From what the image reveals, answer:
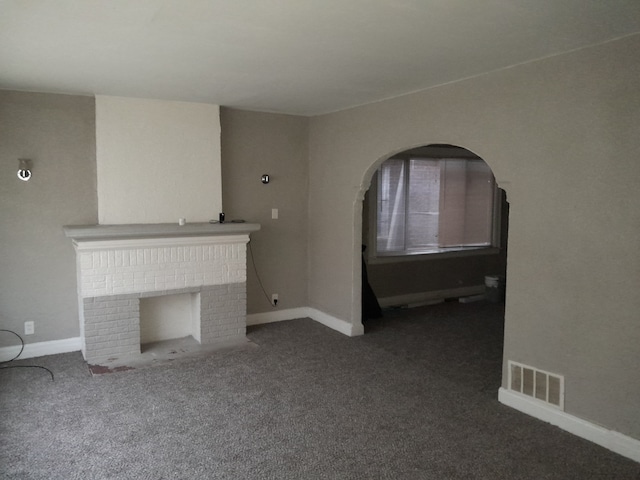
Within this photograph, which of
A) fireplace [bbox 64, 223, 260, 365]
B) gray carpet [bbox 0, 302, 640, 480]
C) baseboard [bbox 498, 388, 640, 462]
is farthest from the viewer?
fireplace [bbox 64, 223, 260, 365]

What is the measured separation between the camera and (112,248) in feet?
13.7

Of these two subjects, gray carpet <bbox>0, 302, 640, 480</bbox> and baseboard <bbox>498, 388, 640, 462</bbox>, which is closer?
gray carpet <bbox>0, 302, 640, 480</bbox>

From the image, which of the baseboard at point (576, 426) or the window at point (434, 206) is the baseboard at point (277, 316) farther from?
the baseboard at point (576, 426)

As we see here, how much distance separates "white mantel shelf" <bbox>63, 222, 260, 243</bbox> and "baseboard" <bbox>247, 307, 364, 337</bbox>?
43.5 inches

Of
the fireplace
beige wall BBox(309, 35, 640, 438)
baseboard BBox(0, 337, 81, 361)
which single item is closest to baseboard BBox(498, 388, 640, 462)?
beige wall BBox(309, 35, 640, 438)

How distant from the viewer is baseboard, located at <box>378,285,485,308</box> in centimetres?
636

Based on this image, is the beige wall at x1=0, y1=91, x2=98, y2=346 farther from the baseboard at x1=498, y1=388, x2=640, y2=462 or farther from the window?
the baseboard at x1=498, y1=388, x2=640, y2=462

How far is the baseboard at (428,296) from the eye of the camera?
6362 mm

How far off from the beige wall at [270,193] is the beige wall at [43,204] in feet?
4.45

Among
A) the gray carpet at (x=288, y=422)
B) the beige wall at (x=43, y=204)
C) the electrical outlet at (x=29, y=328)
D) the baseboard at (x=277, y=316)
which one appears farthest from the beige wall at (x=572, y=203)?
the electrical outlet at (x=29, y=328)

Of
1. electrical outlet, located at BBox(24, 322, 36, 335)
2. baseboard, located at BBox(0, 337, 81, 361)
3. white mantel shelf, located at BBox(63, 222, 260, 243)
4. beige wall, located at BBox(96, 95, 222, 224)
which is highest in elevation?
beige wall, located at BBox(96, 95, 222, 224)

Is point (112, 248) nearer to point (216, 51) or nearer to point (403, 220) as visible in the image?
point (216, 51)


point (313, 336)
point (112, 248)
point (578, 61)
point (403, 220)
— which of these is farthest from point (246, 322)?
point (578, 61)

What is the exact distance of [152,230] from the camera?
4.27m
